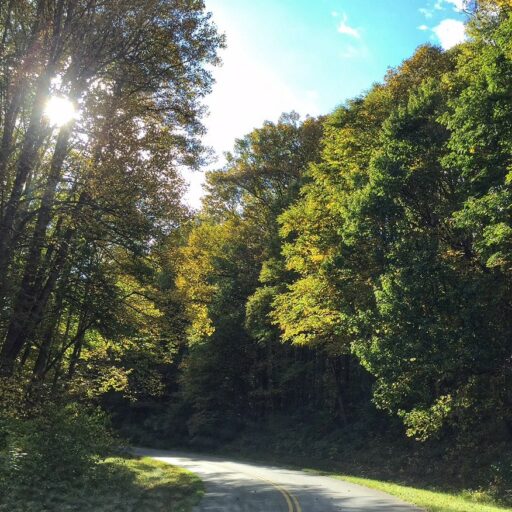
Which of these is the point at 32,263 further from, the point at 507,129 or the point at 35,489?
the point at 507,129

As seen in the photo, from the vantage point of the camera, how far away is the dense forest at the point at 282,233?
1169 cm

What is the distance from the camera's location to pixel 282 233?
85.9ft

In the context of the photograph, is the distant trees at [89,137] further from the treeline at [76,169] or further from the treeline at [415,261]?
the treeline at [415,261]

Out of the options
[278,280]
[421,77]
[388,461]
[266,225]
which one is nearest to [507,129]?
[421,77]

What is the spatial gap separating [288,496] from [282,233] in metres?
14.5

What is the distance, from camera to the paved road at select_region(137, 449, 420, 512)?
12.4m

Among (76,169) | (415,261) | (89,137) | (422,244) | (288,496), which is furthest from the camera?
(422,244)

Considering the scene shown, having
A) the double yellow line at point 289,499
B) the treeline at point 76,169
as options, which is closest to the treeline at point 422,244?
the treeline at point 76,169

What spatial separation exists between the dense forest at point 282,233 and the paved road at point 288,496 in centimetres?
358

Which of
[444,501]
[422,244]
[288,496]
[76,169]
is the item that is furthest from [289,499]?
[76,169]

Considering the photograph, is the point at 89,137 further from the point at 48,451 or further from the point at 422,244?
the point at 422,244

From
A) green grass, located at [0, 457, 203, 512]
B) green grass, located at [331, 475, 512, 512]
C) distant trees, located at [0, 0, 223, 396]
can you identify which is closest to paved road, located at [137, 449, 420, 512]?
green grass, located at [331, 475, 512, 512]

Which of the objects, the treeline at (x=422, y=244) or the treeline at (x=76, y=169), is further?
the treeline at (x=422, y=244)

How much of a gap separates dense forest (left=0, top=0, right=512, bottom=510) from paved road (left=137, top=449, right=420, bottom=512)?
11.8 feet
